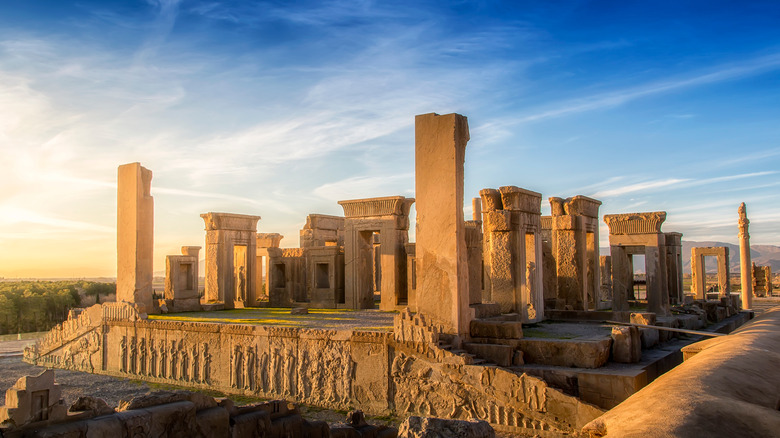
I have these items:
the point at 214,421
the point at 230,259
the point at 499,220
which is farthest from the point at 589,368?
the point at 230,259

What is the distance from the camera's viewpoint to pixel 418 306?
37.8 ft

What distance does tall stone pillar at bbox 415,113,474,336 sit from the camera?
36.6 ft

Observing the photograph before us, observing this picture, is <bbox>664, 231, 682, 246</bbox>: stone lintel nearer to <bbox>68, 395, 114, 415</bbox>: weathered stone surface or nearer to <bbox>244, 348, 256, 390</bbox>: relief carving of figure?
<bbox>244, 348, 256, 390</bbox>: relief carving of figure

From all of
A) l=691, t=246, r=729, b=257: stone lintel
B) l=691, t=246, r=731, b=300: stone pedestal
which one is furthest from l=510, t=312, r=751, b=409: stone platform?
l=691, t=246, r=729, b=257: stone lintel

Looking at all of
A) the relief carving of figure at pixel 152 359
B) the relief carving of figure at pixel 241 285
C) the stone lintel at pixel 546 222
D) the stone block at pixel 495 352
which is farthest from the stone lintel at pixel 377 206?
the stone block at pixel 495 352

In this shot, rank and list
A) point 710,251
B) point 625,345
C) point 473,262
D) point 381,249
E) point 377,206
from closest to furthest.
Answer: point 625,345 < point 473,262 < point 381,249 < point 377,206 < point 710,251

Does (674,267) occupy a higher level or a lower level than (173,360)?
higher

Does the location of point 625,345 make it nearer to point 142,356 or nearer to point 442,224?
point 442,224

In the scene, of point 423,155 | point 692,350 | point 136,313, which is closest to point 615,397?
point 692,350

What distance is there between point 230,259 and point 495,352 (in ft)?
42.5

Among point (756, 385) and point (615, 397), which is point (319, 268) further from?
point (756, 385)

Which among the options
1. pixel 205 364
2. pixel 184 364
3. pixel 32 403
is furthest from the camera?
pixel 184 364

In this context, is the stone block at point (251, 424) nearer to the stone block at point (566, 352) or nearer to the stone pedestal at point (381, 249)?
the stone block at point (566, 352)

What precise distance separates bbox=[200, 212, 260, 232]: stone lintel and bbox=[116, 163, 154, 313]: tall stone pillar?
3.69m
